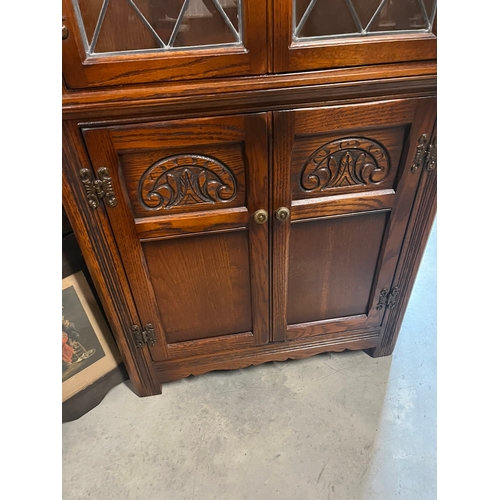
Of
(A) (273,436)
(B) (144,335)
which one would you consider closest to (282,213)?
(B) (144,335)

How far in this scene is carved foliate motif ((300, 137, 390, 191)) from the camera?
0.83m

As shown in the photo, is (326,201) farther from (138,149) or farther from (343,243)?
(138,149)

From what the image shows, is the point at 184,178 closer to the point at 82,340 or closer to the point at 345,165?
the point at 345,165

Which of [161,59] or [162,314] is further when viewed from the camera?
[162,314]

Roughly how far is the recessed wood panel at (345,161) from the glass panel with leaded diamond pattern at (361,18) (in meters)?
0.17

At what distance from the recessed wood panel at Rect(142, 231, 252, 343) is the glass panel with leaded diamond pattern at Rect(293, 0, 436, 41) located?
45 cm

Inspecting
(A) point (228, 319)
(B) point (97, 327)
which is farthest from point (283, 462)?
(B) point (97, 327)

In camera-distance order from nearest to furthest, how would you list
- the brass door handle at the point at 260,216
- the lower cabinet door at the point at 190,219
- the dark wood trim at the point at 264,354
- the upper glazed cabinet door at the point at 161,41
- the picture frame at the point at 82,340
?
1. the upper glazed cabinet door at the point at 161,41
2. the lower cabinet door at the point at 190,219
3. the brass door handle at the point at 260,216
4. the picture frame at the point at 82,340
5. the dark wood trim at the point at 264,354

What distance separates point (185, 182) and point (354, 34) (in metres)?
0.43

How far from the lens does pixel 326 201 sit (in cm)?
90

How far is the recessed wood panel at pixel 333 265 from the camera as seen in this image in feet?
3.17

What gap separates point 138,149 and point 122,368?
2.56 feet

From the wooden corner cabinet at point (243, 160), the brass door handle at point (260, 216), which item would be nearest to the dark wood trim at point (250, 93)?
the wooden corner cabinet at point (243, 160)

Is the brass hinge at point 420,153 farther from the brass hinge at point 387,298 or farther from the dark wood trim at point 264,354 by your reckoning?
the dark wood trim at point 264,354
